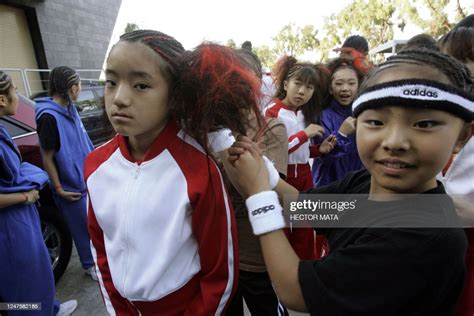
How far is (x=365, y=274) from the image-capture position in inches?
29.7

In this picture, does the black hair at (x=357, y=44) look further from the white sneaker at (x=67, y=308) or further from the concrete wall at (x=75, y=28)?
the concrete wall at (x=75, y=28)

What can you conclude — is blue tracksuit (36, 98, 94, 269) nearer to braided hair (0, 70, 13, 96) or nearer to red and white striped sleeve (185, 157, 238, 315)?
braided hair (0, 70, 13, 96)

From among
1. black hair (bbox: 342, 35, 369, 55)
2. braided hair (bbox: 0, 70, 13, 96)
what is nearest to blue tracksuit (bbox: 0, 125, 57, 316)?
braided hair (bbox: 0, 70, 13, 96)

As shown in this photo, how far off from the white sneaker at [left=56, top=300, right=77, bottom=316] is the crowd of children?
1.08 meters

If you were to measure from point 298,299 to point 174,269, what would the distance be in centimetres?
48

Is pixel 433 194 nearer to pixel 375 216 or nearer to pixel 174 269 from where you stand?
pixel 375 216

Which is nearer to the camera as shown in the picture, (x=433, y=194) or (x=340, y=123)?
(x=433, y=194)

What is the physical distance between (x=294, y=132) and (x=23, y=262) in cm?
205

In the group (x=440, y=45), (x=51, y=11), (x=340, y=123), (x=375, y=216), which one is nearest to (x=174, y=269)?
(x=375, y=216)

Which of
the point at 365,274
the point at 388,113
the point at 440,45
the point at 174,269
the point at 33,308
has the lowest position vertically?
the point at 33,308

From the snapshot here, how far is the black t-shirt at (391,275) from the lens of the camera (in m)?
0.72

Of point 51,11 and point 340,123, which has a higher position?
point 51,11

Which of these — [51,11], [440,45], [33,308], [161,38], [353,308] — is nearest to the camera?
[353,308]

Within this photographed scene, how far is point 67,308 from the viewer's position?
2.55 metres
